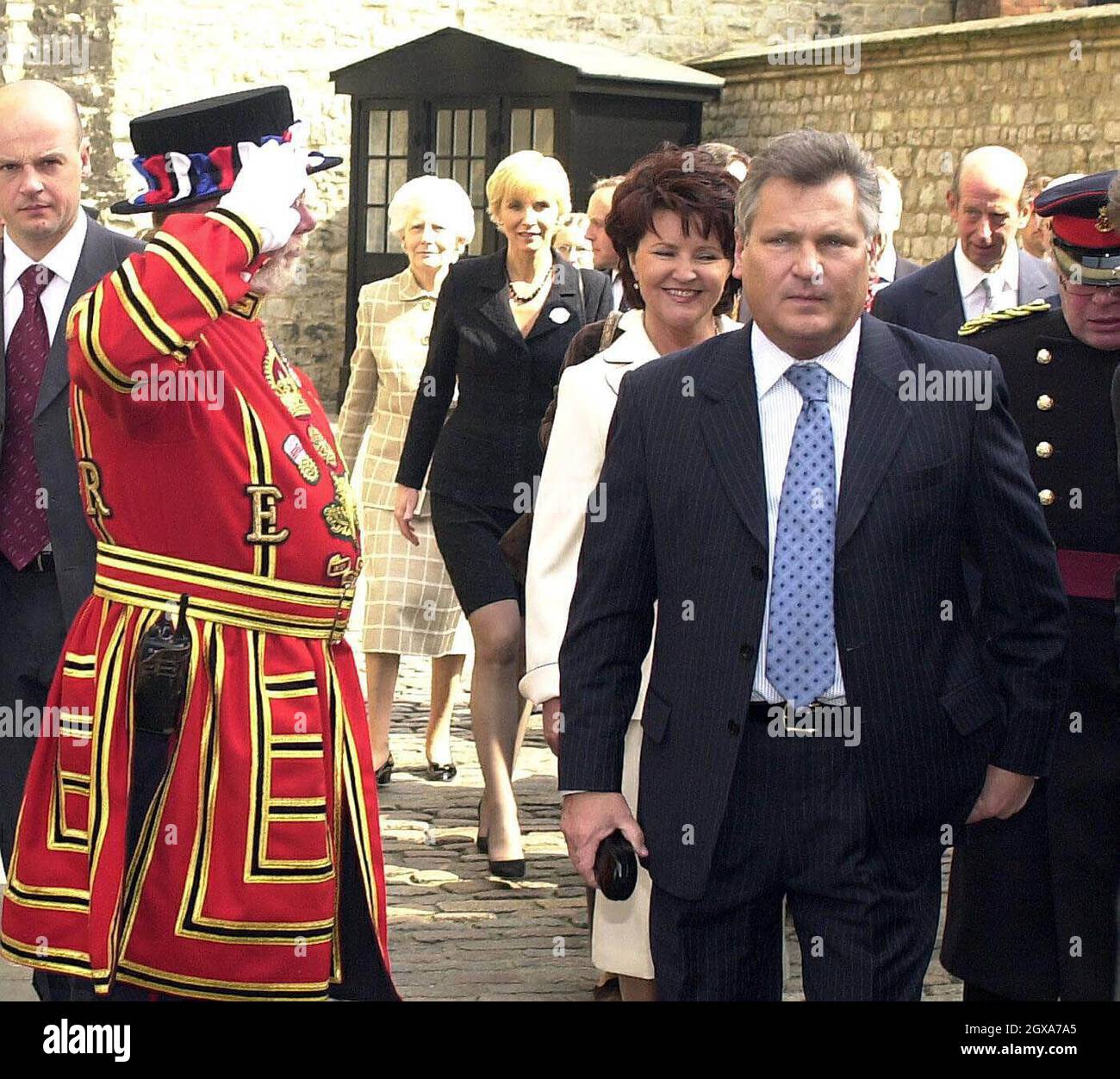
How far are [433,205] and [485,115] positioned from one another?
15970 mm

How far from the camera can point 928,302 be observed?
23.2 feet

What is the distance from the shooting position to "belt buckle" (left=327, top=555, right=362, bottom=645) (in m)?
4.06

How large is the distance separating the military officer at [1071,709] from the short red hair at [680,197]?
74 cm

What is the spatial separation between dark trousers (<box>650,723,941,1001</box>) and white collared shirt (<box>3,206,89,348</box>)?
2213mm

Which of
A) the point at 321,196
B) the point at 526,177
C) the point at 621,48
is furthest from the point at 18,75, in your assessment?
the point at 526,177

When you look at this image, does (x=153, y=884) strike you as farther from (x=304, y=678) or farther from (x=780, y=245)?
(x=780, y=245)

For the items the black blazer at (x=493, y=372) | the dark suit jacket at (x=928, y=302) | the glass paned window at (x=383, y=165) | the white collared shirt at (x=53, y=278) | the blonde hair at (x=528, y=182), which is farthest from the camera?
the glass paned window at (x=383, y=165)

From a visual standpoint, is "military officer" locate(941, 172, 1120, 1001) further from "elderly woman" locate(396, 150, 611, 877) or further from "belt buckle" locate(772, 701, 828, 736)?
"elderly woman" locate(396, 150, 611, 877)

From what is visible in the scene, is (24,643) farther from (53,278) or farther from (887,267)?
(887,267)

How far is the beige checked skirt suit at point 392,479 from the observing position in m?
7.82

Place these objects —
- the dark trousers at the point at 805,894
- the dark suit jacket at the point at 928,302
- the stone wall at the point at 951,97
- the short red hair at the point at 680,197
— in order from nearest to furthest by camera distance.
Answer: the dark trousers at the point at 805,894, the short red hair at the point at 680,197, the dark suit jacket at the point at 928,302, the stone wall at the point at 951,97

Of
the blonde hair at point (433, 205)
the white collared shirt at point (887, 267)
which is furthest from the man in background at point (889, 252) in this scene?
the blonde hair at point (433, 205)

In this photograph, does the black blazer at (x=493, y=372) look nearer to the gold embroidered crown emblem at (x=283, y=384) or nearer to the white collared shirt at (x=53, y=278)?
the white collared shirt at (x=53, y=278)
